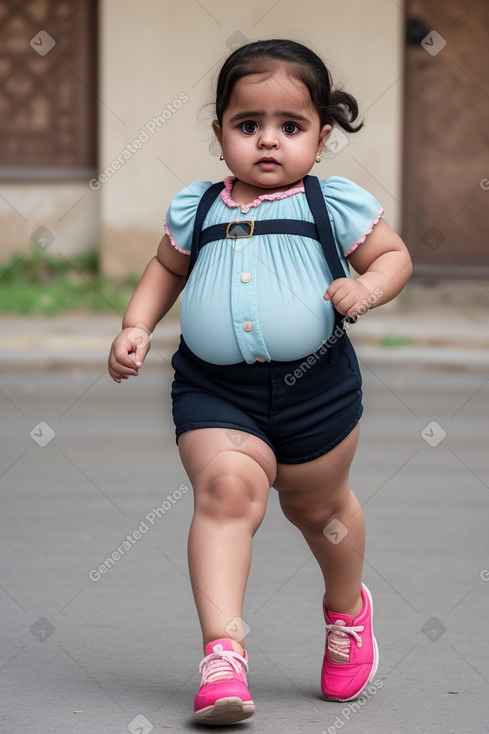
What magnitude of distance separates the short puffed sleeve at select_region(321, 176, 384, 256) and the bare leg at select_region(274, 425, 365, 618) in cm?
46

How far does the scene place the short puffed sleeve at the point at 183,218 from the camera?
11.1 ft

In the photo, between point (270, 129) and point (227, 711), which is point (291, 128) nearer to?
point (270, 129)

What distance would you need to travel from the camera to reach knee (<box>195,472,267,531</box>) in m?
3.12

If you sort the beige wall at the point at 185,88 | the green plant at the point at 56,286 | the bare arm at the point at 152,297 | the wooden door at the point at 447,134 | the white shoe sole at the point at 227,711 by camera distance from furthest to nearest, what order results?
the wooden door at the point at 447,134 → the beige wall at the point at 185,88 → the green plant at the point at 56,286 → the bare arm at the point at 152,297 → the white shoe sole at the point at 227,711

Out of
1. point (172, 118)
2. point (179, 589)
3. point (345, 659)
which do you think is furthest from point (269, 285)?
point (172, 118)

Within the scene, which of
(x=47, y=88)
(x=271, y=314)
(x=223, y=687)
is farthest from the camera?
(x=47, y=88)

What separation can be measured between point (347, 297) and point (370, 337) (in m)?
8.45

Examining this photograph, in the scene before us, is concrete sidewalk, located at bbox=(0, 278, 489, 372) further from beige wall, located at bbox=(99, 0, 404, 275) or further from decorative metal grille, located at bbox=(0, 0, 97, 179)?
decorative metal grille, located at bbox=(0, 0, 97, 179)

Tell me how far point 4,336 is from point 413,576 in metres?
7.20

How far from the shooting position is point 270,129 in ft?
10.7

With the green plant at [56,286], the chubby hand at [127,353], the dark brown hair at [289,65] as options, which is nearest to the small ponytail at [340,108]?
the dark brown hair at [289,65]

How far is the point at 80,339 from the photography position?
11297 millimetres

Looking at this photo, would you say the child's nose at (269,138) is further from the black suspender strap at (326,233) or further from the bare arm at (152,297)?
the bare arm at (152,297)

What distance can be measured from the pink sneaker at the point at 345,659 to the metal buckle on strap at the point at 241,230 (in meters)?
0.98
